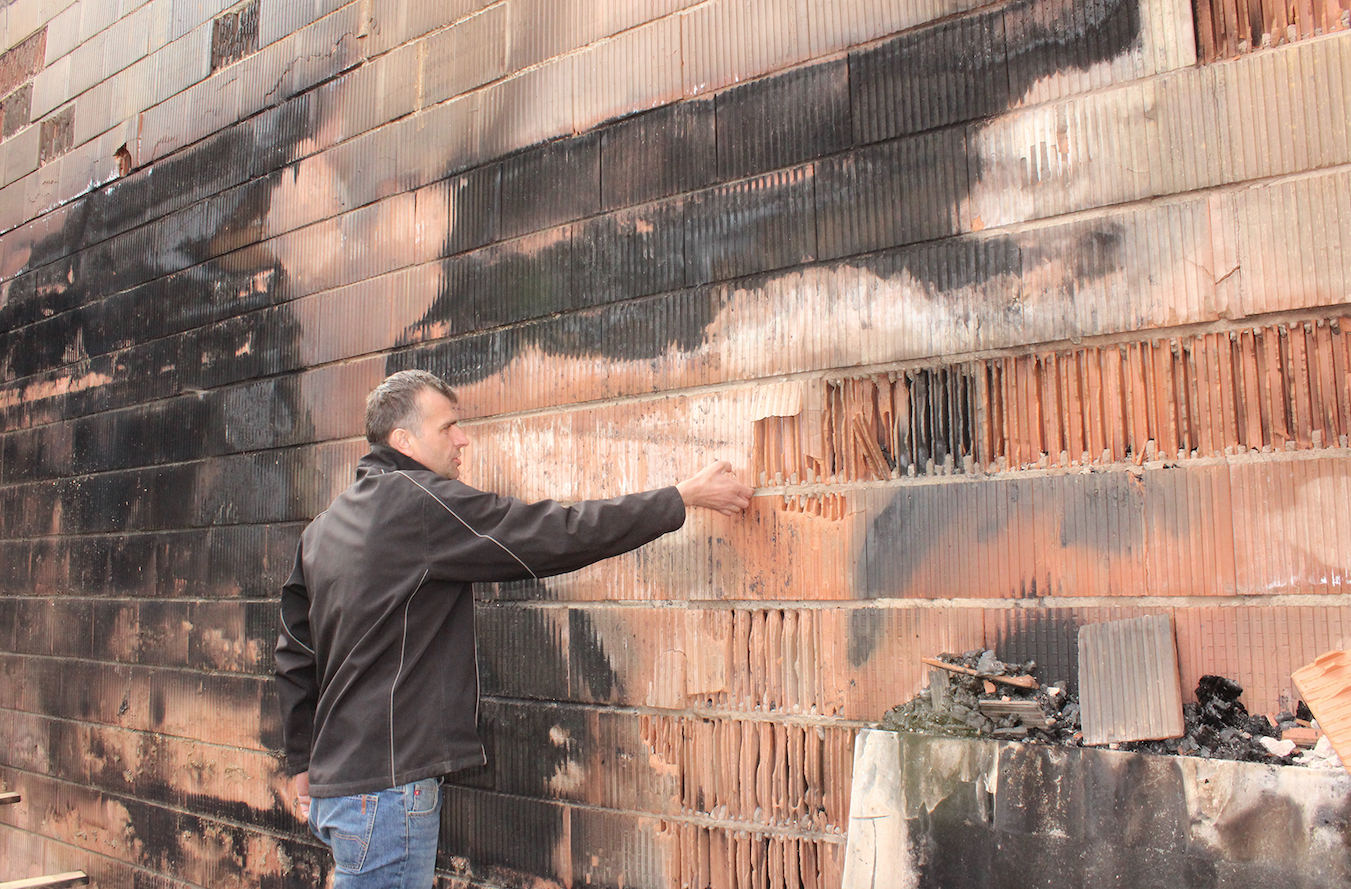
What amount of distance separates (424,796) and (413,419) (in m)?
0.89

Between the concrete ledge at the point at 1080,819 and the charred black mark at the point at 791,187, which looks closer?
the concrete ledge at the point at 1080,819

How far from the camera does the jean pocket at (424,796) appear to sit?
6.59ft

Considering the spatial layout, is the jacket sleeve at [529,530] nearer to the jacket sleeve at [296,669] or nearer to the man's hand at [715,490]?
the man's hand at [715,490]

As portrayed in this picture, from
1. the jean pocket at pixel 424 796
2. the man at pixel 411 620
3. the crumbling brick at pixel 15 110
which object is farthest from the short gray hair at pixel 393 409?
the crumbling brick at pixel 15 110

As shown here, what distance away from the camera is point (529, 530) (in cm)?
199

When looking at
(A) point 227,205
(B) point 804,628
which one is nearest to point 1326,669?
(B) point 804,628

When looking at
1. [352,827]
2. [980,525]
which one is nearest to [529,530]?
[352,827]

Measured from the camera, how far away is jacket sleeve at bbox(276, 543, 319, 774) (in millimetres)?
2301

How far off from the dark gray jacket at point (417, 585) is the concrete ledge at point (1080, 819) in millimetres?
733

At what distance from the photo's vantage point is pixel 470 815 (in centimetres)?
264

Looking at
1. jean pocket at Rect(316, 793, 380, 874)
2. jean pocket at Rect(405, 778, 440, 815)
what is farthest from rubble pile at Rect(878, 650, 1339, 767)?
jean pocket at Rect(316, 793, 380, 874)

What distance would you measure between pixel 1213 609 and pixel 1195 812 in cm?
37

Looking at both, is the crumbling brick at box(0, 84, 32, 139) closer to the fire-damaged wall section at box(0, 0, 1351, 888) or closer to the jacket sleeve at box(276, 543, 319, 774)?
the fire-damaged wall section at box(0, 0, 1351, 888)

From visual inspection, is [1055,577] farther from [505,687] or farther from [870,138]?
[505,687]
